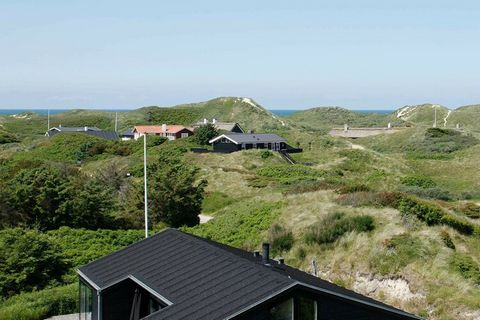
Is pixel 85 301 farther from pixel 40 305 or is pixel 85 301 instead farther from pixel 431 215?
pixel 431 215

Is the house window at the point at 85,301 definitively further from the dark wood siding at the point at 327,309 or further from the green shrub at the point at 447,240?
the green shrub at the point at 447,240

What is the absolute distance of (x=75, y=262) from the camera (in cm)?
2770

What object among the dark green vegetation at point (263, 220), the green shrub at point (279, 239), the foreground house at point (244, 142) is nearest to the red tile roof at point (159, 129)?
the foreground house at point (244, 142)

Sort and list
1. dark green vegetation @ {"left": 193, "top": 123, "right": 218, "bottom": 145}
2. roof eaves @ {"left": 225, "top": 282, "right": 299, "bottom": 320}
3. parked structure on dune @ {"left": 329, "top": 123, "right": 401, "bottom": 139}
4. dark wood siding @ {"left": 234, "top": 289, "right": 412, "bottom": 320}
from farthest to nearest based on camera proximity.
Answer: parked structure on dune @ {"left": 329, "top": 123, "right": 401, "bottom": 139}, dark green vegetation @ {"left": 193, "top": 123, "right": 218, "bottom": 145}, dark wood siding @ {"left": 234, "top": 289, "right": 412, "bottom": 320}, roof eaves @ {"left": 225, "top": 282, "right": 299, "bottom": 320}

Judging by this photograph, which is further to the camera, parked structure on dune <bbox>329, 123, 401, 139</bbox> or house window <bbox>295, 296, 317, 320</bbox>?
parked structure on dune <bbox>329, 123, 401, 139</bbox>

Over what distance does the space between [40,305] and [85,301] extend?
13.7 ft

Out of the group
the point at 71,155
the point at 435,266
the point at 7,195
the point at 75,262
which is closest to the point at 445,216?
the point at 435,266

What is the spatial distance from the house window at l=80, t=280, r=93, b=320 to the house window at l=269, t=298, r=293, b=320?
633 cm

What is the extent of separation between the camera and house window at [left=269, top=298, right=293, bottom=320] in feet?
38.8

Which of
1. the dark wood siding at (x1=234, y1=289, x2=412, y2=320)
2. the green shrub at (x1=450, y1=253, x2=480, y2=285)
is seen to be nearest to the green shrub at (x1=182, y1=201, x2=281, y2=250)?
the green shrub at (x1=450, y1=253, x2=480, y2=285)

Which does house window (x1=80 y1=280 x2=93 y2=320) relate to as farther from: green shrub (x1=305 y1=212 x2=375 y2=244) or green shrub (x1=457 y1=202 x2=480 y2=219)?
green shrub (x1=457 y1=202 x2=480 y2=219)

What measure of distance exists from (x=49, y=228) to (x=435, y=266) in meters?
25.2

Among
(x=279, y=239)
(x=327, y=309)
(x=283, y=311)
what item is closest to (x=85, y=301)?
(x=283, y=311)

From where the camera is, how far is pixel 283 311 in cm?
1192
